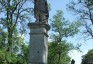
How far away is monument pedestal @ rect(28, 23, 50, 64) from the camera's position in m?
17.7

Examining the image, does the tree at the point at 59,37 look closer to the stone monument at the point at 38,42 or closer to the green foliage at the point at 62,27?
the green foliage at the point at 62,27

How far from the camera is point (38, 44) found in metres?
17.9

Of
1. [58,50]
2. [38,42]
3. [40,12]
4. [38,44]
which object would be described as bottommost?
[58,50]

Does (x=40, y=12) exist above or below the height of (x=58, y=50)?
above

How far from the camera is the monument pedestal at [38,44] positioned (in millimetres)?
17697

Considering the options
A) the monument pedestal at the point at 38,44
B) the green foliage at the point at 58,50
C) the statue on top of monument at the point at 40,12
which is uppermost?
the statue on top of monument at the point at 40,12

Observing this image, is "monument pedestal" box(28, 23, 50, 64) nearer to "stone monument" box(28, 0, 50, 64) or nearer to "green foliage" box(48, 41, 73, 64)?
"stone monument" box(28, 0, 50, 64)

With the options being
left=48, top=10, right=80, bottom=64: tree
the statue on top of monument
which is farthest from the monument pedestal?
left=48, top=10, right=80, bottom=64: tree

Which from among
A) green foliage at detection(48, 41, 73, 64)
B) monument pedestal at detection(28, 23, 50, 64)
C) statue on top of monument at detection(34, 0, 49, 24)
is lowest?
green foliage at detection(48, 41, 73, 64)

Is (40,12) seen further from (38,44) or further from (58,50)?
(58,50)

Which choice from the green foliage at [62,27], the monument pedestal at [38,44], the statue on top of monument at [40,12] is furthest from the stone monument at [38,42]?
the green foliage at [62,27]

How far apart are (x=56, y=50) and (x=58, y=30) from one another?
288 centimetres

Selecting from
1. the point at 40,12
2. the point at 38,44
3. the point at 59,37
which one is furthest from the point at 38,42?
the point at 59,37

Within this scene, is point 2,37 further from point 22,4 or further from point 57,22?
point 57,22
